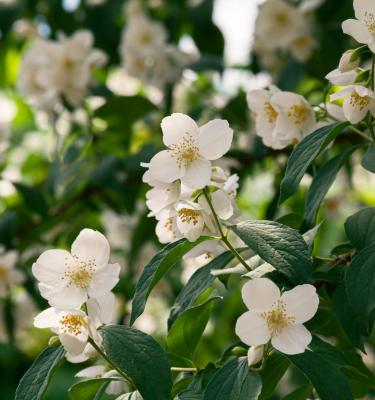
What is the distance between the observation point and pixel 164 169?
1061mm

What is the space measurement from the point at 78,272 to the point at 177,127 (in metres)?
0.22

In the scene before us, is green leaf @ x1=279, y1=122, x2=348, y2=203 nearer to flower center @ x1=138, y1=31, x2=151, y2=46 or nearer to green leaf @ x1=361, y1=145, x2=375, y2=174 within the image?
green leaf @ x1=361, y1=145, x2=375, y2=174

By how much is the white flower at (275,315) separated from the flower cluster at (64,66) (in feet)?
4.59

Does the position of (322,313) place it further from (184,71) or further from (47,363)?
(184,71)

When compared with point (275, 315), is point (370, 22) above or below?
above

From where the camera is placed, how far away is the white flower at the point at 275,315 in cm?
99

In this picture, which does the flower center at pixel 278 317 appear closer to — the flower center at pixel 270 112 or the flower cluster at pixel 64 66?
the flower center at pixel 270 112

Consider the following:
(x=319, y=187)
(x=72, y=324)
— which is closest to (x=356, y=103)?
(x=319, y=187)

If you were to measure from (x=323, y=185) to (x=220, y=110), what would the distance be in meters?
1.29

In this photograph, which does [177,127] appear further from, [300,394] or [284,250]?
[300,394]

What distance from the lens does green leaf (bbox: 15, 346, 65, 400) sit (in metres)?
0.98

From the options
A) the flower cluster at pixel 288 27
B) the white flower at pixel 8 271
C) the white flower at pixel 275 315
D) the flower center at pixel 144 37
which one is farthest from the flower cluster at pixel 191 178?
the flower center at pixel 144 37

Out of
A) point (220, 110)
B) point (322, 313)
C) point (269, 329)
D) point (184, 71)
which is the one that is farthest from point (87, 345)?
point (184, 71)

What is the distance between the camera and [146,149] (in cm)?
229
